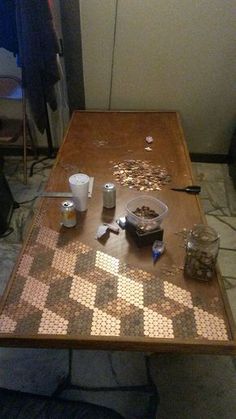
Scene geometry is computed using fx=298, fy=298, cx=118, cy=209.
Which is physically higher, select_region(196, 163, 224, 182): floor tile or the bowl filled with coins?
the bowl filled with coins

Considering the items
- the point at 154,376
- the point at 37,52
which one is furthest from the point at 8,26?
the point at 154,376

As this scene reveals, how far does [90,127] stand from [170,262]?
1.14m

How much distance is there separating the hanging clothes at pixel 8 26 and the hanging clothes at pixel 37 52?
0.12 m

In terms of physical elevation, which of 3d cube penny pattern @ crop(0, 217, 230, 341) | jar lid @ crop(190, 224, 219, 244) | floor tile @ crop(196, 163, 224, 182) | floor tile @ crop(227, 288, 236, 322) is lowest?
floor tile @ crop(227, 288, 236, 322)

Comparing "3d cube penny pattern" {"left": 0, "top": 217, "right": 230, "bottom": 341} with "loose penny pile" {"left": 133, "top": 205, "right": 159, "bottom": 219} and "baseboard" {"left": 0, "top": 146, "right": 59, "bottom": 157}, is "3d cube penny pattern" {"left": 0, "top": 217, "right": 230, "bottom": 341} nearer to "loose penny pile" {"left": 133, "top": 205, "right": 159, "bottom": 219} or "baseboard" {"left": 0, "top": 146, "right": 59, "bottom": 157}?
"loose penny pile" {"left": 133, "top": 205, "right": 159, "bottom": 219}

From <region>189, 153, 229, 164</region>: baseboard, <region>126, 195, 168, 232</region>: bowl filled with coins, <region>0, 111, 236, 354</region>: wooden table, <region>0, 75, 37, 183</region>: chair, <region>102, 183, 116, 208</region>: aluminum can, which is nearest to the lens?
<region>0, 111, 236, 354</region>: wooden table

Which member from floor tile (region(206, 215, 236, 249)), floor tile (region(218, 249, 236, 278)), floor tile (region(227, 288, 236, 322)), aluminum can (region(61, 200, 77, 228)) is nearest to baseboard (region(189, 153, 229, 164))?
floor tile (region(206, 215, 236, 249))

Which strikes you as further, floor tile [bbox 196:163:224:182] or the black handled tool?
floor tile [bbox 196:163:224:182]

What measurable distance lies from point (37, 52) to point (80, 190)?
116 cm

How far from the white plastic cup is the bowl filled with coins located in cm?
17

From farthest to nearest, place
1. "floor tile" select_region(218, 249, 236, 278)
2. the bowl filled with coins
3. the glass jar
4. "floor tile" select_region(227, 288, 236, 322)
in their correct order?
"floor tile" select_region(218, 249, 236, 278) → "floor tile" select_region(227, 288, 236, 322) → the bowl filled with coins → the glass jar

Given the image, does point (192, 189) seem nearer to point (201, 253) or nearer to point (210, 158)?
point (201, 253)

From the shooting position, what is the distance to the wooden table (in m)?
0.77

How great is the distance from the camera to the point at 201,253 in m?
0.87
